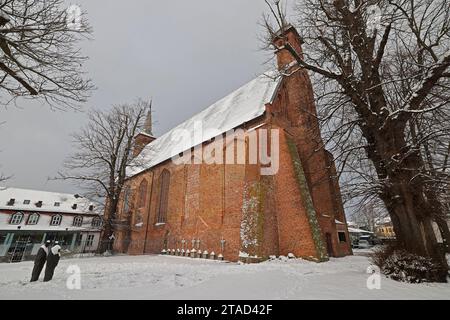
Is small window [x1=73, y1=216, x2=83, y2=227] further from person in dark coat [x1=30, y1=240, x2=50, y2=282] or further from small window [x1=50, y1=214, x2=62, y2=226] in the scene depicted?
person in dark coat [x1=30, y1=240, x2=50, y2=282]

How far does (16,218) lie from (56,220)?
168 inches

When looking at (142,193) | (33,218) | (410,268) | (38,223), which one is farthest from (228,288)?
(33,218)

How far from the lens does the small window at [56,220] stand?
32.7 metres

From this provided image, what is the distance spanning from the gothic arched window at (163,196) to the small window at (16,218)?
22.7m

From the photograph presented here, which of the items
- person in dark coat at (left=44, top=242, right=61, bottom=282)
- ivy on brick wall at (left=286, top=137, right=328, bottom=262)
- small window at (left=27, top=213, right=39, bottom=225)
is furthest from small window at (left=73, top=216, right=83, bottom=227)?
ivy on brick wall at (left=286, top=137, right=328, bottom=262)

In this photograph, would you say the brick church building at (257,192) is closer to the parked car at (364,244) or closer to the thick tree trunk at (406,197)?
the thick tree trunk at (406,197)

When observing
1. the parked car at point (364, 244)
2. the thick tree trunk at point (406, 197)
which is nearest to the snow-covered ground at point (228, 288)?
the thick tree trunk at point (406, 197)

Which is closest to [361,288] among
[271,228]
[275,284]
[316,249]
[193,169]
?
[275,284]

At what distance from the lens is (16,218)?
99.9 feet

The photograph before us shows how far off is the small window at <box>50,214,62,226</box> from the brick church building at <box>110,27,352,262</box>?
16.1 m

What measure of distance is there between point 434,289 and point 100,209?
24330mm

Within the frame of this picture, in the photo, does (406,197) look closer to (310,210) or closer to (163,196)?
(310,210)

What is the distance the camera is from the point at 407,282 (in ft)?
19.4

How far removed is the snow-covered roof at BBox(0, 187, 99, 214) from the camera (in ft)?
103
